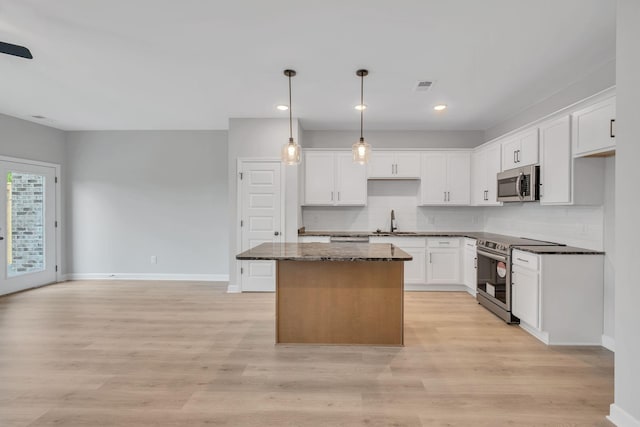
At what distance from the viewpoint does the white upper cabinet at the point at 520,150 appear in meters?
3.77

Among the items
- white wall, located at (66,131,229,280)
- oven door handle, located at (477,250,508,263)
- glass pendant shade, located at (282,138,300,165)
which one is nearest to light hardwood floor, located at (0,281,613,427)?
oven door handle, located at (477,250,508,263)

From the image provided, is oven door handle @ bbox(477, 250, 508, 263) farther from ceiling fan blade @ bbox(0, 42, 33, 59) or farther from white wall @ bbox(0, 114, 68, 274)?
white wall @ bbox(0, 114, 68, 274)

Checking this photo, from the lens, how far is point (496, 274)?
406 cm

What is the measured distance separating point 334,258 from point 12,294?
534 cm

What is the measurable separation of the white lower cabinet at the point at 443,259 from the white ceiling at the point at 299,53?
6.25 ft

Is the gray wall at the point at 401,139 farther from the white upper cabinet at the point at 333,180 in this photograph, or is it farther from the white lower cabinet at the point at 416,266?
the white lower cabinet at the point at 416,266

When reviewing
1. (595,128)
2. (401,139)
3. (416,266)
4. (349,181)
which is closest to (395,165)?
(401,139)

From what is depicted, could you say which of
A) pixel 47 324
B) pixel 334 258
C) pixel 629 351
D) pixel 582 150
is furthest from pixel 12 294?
pixel 582 150

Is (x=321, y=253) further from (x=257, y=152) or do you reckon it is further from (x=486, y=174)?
(x=486, y=174)

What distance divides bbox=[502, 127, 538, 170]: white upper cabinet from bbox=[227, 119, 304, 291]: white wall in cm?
287

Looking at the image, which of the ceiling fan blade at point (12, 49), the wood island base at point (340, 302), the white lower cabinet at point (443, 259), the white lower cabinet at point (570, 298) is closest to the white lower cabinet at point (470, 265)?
the white lower cabinet at point (443, 259)

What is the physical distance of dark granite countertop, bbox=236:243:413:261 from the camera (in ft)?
9.09

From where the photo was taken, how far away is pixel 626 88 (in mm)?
1968

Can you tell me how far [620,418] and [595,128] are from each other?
225 cm
